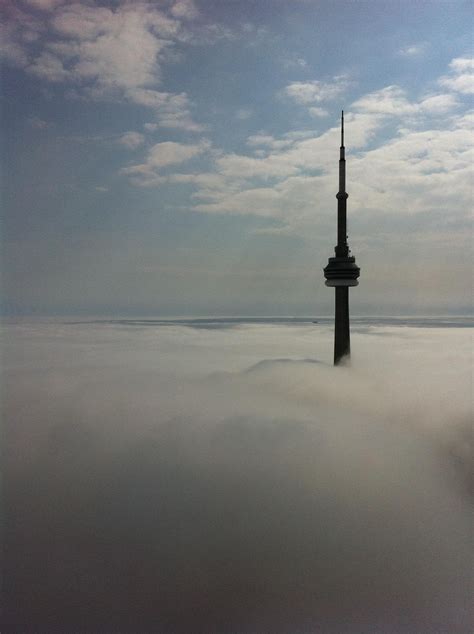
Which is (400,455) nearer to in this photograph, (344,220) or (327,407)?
(327,407)

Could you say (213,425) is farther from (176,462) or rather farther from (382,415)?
(382,415)

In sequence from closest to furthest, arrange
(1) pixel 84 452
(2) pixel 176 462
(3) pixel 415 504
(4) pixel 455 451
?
(3) pixel 415 504 → (2) pixel 176 462 → (1) pixel 84 452 → (4) pixel 455 451

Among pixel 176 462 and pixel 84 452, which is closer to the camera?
pixel 176 462

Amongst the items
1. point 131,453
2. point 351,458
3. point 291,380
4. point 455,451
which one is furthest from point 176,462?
point 455,451

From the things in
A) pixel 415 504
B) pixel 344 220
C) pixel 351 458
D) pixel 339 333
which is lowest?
pixel 415 504

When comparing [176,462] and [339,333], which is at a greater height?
[339,333]

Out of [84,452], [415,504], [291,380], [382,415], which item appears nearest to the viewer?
[415,504]

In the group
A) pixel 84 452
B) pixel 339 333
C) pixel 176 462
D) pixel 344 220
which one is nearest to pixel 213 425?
pixel 176 462
